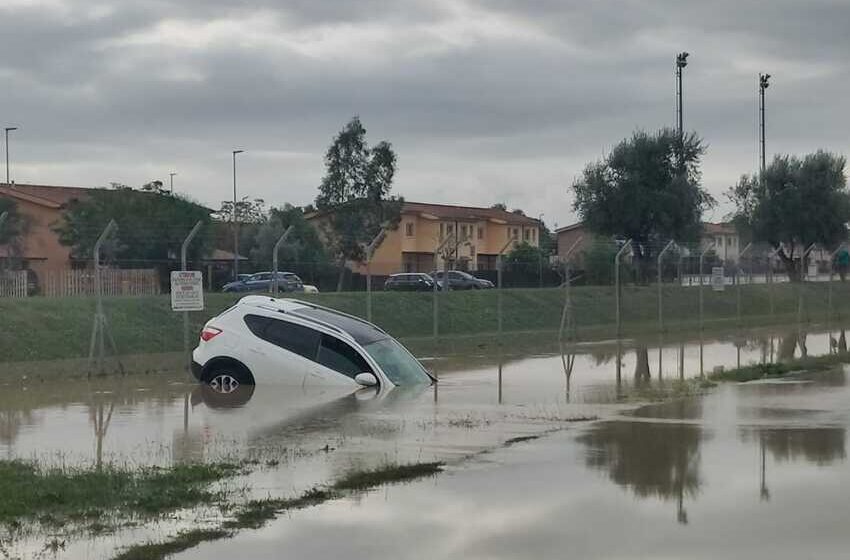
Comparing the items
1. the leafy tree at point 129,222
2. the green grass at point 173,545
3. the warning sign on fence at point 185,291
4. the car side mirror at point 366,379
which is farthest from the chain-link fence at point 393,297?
the green grass at point 173,545

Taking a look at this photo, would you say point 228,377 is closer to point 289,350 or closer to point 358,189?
point 289,350

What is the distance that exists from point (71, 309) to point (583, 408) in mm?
14571

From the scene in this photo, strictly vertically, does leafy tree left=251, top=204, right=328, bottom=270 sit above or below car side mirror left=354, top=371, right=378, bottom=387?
above

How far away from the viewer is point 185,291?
22.3 metres

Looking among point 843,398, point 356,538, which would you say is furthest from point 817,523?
point 843,398

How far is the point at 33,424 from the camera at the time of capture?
50.0 ft

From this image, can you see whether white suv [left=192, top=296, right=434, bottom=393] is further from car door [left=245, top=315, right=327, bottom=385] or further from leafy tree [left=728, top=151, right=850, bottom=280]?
leafy tree [left=728, top=151, right=850, bottom=280]

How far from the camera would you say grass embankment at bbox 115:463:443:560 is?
8.21 metres

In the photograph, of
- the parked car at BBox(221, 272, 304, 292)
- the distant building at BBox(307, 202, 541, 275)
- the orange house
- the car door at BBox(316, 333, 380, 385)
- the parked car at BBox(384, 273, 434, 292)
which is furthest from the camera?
the distant building at BBox(307, 202, 541, 275)

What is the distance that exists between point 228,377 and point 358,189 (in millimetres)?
31487

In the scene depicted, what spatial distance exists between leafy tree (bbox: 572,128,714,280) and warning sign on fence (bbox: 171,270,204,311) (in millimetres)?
32427

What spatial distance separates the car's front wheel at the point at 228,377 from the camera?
18.9 metres

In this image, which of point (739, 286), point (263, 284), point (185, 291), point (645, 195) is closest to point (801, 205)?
point (645, 195)

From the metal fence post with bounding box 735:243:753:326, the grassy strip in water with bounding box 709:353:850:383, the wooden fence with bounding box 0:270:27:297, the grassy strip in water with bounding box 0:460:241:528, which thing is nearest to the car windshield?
the grassy strip in water with bounding box 709:353:850:383
